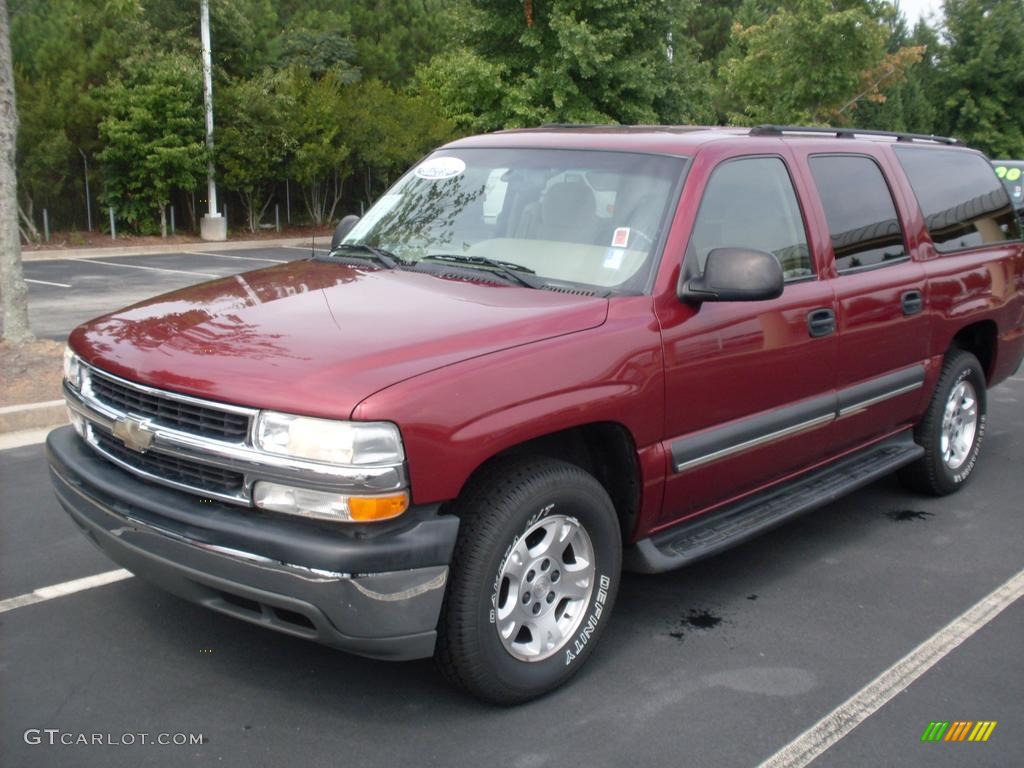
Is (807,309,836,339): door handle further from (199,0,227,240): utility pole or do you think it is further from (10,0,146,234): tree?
(199,0,227,240): utility pole

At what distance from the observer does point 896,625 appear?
4297mm

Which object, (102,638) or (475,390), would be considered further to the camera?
(102,638)

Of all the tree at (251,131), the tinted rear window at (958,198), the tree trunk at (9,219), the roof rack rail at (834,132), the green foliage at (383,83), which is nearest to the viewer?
the roof rack rail at (834,132)

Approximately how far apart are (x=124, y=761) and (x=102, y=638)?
36.2 inches

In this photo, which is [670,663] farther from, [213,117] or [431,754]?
[213,117]

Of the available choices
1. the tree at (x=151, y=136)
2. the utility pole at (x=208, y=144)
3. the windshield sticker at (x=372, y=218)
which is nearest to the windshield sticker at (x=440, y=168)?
the windshield sticker at (x=372, y=218)

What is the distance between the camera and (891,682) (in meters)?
3.81

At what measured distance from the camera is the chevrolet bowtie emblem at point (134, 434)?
339 centimetres

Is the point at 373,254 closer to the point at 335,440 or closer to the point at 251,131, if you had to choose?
the point at 335,440

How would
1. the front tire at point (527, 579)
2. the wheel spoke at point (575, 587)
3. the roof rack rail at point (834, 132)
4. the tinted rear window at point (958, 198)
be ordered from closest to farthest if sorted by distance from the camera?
the front tire at point (527, 579) → the wheel spoke at point (575, 587) → the roof rack rail at point (834, 132) → the tinted rear window at point (958, 198)

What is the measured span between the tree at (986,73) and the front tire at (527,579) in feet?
115

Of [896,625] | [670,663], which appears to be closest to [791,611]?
[896,625]

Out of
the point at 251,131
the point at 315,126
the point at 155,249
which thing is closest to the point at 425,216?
the point at 155,249

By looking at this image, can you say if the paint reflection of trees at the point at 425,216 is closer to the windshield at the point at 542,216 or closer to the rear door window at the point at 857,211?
the windshield at the point at 542,216
